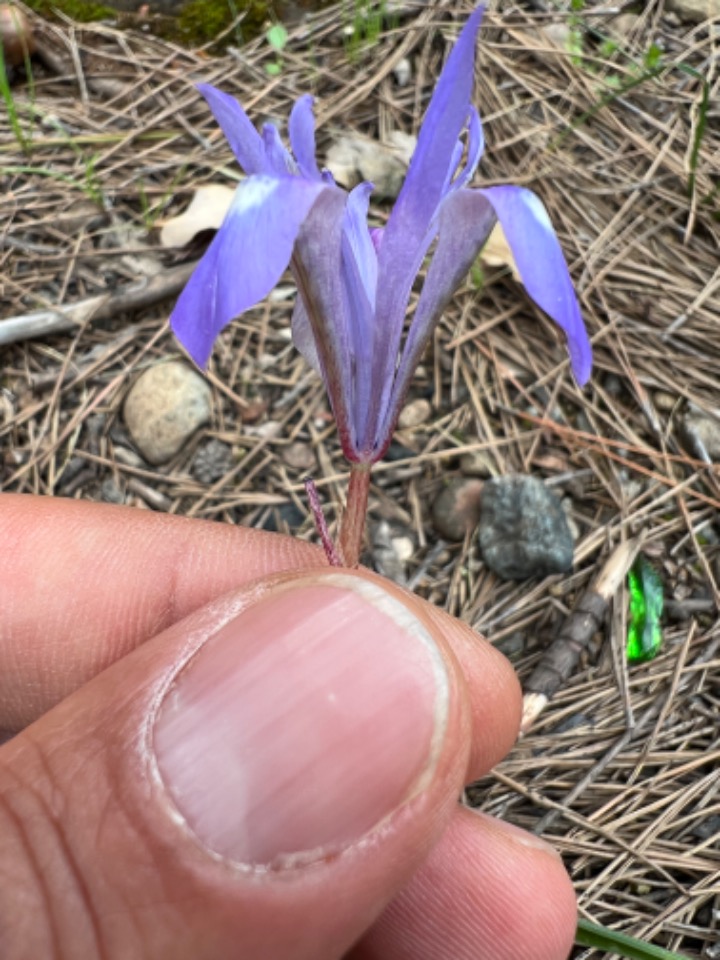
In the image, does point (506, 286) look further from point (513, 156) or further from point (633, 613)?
point (633, 613)

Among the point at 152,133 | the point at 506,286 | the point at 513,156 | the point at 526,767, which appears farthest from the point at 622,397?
the point at 152,133

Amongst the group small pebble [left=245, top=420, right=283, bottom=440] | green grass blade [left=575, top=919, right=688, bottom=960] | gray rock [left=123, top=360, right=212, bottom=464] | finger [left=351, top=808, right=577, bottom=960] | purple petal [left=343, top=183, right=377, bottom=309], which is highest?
purple petal [left=343, top=183, right=377, bottom=309]

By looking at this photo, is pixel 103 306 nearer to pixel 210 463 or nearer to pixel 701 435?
pixel 210 463

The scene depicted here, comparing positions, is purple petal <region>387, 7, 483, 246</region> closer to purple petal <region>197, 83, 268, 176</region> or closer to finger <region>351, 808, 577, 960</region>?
purple petal <region>197, 83, 268, 176</region>

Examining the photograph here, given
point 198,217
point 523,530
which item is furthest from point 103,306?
point 523,530

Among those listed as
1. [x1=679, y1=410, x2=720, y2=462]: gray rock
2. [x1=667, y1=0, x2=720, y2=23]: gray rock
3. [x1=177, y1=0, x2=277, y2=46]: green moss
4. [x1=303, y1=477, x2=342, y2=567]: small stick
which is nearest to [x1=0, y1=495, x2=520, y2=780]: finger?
[x1=303, y1=477, x2=342, y2=567]: small stick

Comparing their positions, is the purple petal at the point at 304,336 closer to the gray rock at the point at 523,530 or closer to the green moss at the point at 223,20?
the gray rock at the point at 523,530
